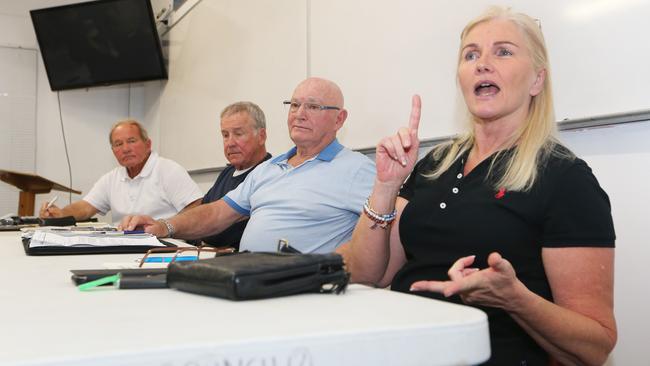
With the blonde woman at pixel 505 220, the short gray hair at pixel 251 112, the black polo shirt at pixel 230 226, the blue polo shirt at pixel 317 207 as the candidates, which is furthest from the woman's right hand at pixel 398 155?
the short gray hair at pixel 251 112

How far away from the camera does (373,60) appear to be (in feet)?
8.80

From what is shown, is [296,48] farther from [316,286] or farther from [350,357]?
[350,357]

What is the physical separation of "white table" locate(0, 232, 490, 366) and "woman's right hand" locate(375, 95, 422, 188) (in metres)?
0.58

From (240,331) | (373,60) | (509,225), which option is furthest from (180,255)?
(373,60)

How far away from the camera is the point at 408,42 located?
2451 mm

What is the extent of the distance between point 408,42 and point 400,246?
1170 millimetres

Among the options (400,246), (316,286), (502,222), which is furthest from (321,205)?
(316,286)

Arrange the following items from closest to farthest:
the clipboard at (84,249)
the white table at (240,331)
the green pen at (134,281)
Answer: the white table at (240,331), the green pen at (134,281), the clipboard at (84,249)

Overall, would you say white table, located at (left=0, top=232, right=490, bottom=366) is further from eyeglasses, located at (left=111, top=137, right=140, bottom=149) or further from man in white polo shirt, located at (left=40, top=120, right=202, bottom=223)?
eyeglasses, located at (left=111, top=137, right=140, bottom=149)

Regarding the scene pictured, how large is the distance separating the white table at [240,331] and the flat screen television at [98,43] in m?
4.72

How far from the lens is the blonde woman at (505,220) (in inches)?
42.5

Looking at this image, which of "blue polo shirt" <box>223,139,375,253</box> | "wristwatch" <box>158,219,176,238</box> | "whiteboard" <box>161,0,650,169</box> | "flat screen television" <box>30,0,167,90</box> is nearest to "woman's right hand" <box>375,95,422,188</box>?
"whiteboard" <box>161,0,650,169</box>

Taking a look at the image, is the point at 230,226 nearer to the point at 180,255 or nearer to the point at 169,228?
the point at 169,228

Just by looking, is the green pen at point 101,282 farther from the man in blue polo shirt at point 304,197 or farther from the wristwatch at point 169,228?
the wristwatch at point 169,228
